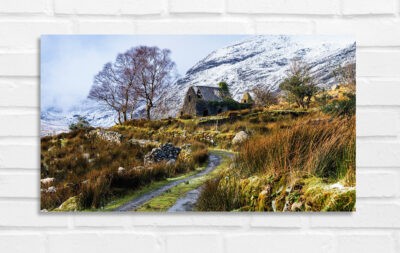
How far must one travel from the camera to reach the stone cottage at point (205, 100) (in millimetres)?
2330

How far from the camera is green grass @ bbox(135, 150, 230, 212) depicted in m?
2.30

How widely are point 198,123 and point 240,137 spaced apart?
236 mm

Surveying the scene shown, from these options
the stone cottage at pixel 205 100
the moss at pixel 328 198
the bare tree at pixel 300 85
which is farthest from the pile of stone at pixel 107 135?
the moss at pixel 328 198

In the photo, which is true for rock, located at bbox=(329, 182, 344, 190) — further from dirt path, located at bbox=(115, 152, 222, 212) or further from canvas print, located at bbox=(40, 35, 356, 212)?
dirt path, located at bbox=(115, 152, 222, 212)

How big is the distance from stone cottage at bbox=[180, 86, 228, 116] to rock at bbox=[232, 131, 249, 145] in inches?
6.0

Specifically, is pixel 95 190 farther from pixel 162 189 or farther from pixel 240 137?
pixel 240 137

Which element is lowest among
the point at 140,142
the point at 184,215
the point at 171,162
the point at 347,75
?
the point at 184,215

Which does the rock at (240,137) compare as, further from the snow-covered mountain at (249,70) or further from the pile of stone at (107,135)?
the pile of stone at (107,135)

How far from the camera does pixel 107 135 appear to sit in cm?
233

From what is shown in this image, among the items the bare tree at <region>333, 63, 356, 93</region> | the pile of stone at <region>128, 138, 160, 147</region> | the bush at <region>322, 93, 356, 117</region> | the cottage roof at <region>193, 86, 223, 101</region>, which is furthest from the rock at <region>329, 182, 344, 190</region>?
the pile of stone at <region>128, 138, 160, 147</region>

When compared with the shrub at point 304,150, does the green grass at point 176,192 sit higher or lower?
lower

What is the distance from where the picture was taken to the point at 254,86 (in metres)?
2.35

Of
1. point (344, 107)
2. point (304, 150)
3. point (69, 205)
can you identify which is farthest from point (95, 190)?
point (344, 107)

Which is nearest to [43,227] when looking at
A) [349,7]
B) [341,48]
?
[341,48]
